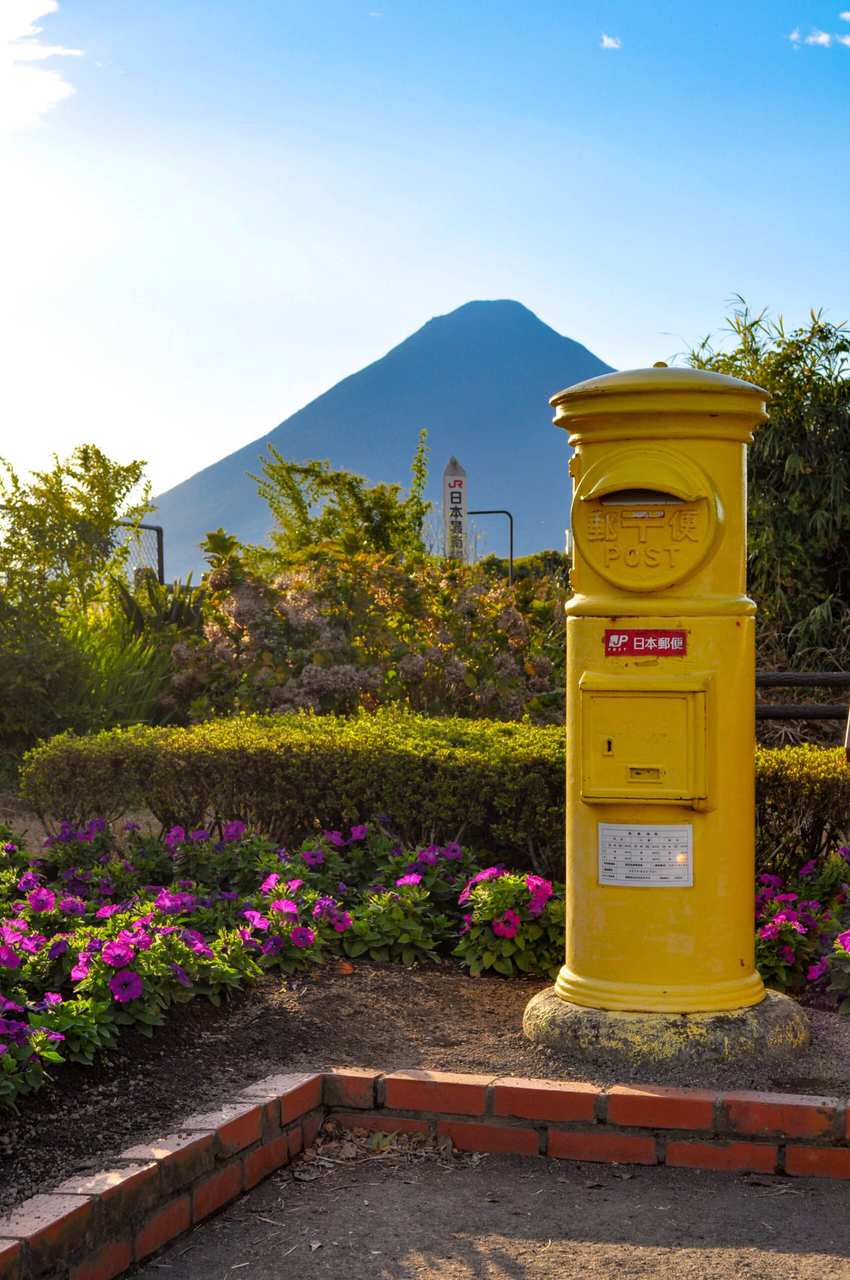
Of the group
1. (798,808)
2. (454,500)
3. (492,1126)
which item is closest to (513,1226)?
(492,1126)

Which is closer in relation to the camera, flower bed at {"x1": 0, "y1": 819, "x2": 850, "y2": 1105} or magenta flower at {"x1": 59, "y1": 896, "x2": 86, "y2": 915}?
flower bed at {"x1": 0, "y1": 819, "x2": 850, "y2": 1105}

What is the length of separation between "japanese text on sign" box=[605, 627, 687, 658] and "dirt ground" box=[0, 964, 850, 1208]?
1.18 meters

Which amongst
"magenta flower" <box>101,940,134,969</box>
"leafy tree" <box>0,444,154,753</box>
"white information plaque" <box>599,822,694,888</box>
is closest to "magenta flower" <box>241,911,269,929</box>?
"magenta flower" <box>101,940,134,969</box>

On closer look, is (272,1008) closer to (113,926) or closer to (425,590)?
(113,926)

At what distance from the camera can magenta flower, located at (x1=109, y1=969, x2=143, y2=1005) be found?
3891 mm

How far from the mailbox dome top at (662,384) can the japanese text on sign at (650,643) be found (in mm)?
680

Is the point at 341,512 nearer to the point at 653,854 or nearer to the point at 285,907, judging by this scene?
the point at 285,907

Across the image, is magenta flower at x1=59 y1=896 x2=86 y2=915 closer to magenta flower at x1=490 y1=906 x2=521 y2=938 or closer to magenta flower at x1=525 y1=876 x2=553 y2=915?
magenta flower at x1=490 y1=906 x2=521 y2=938

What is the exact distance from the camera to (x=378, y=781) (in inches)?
226

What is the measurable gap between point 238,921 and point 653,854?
5.55ft

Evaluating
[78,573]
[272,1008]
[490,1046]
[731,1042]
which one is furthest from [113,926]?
[78,573]

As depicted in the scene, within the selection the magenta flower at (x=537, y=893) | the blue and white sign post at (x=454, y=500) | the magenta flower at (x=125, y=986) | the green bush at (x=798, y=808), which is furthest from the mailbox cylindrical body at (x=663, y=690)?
the blue and white sign post at (x=454, y=500)

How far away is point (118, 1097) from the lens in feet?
12.0

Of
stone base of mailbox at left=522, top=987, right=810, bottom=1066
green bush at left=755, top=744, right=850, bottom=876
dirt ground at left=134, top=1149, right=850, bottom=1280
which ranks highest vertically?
green bush at left=755, top=744, right=850, bottom=876
